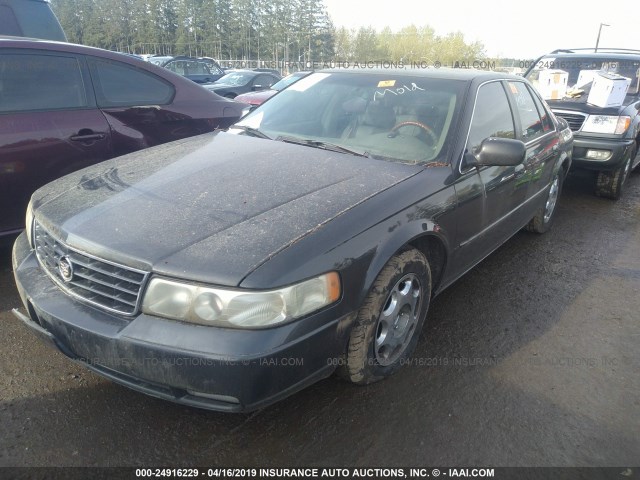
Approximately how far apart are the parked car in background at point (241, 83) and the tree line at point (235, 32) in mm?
39780

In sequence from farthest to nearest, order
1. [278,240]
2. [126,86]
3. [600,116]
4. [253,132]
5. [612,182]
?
[612,182]
[600,116]
[126,86]
[253,132]
[278,240]

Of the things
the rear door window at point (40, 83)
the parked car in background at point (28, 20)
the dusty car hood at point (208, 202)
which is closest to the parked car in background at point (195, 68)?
the parked car in background at point (28, 20)

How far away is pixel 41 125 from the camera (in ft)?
11.0

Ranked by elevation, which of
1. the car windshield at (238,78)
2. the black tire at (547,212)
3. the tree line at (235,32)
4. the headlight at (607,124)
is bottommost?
the black tire at (547,212)

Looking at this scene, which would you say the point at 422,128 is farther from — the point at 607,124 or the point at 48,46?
the point at 607,124

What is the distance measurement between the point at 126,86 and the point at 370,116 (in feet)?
7.10

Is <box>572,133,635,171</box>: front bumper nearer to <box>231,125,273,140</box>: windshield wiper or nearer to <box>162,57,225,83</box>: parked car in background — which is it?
<box>231,125,273,140</box>: windshield wiper

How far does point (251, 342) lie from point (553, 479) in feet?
4.47

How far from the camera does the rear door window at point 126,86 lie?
375 centimetres

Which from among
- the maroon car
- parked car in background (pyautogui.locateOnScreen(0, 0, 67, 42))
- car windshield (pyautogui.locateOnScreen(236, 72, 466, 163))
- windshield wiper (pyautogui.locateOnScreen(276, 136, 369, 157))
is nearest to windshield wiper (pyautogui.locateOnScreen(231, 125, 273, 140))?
car windshield (pyautogui.locateOnScreen(236, 72, 466, 163))

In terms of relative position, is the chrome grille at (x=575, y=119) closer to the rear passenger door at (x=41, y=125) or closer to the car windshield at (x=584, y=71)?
the car windshield at (x=584, y=71)

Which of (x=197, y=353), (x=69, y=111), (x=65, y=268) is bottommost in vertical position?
(x=197, y=353)

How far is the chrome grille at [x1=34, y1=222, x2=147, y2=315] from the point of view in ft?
6.05

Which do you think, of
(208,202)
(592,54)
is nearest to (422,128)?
(208,202)
